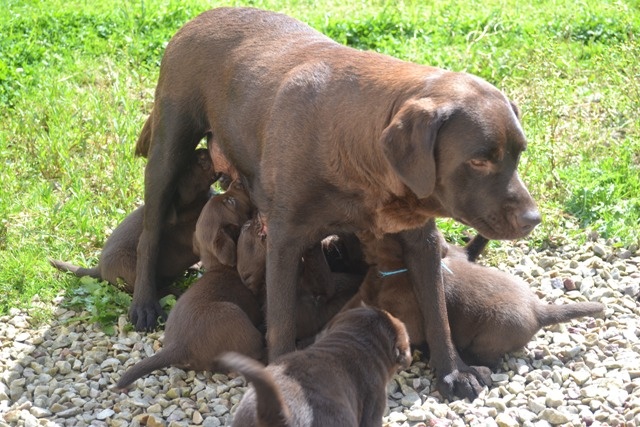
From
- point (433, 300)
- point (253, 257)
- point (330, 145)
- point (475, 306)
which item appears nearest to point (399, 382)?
point (433, 300)

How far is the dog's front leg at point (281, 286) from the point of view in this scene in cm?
588

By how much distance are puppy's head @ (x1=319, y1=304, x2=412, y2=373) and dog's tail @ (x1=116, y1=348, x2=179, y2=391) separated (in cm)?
100

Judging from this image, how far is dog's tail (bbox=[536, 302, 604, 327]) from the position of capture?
628 cm

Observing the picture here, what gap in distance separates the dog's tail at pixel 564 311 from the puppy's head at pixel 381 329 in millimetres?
1206

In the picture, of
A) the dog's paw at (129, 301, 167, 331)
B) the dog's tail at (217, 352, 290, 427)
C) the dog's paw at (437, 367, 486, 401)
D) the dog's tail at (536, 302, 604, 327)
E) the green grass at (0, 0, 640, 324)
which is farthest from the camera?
the green grass at (0, 0, 640, 324)

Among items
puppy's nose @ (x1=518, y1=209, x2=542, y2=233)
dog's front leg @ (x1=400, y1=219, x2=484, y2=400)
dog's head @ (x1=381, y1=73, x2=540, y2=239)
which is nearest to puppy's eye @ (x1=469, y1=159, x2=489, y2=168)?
dog's head @ (x1=381, y1=73, x2=540, y2=239)

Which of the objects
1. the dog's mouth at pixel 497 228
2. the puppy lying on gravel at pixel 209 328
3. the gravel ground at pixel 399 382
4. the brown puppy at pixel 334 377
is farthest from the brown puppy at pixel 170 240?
the dog's mouth at pixel 497 228

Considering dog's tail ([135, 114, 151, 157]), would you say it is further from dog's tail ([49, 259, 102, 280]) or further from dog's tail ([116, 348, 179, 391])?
dog's tail ([116, 348, 179, 391])

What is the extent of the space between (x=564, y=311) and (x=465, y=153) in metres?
1.58

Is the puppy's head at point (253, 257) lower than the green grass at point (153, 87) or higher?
higher

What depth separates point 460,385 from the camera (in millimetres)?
5992

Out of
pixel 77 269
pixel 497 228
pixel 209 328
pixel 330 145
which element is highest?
pixel 330 145

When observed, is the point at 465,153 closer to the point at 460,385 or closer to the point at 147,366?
the point at 460,385

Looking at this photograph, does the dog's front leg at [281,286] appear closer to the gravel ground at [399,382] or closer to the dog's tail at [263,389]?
the gravel ground at [399,382]
